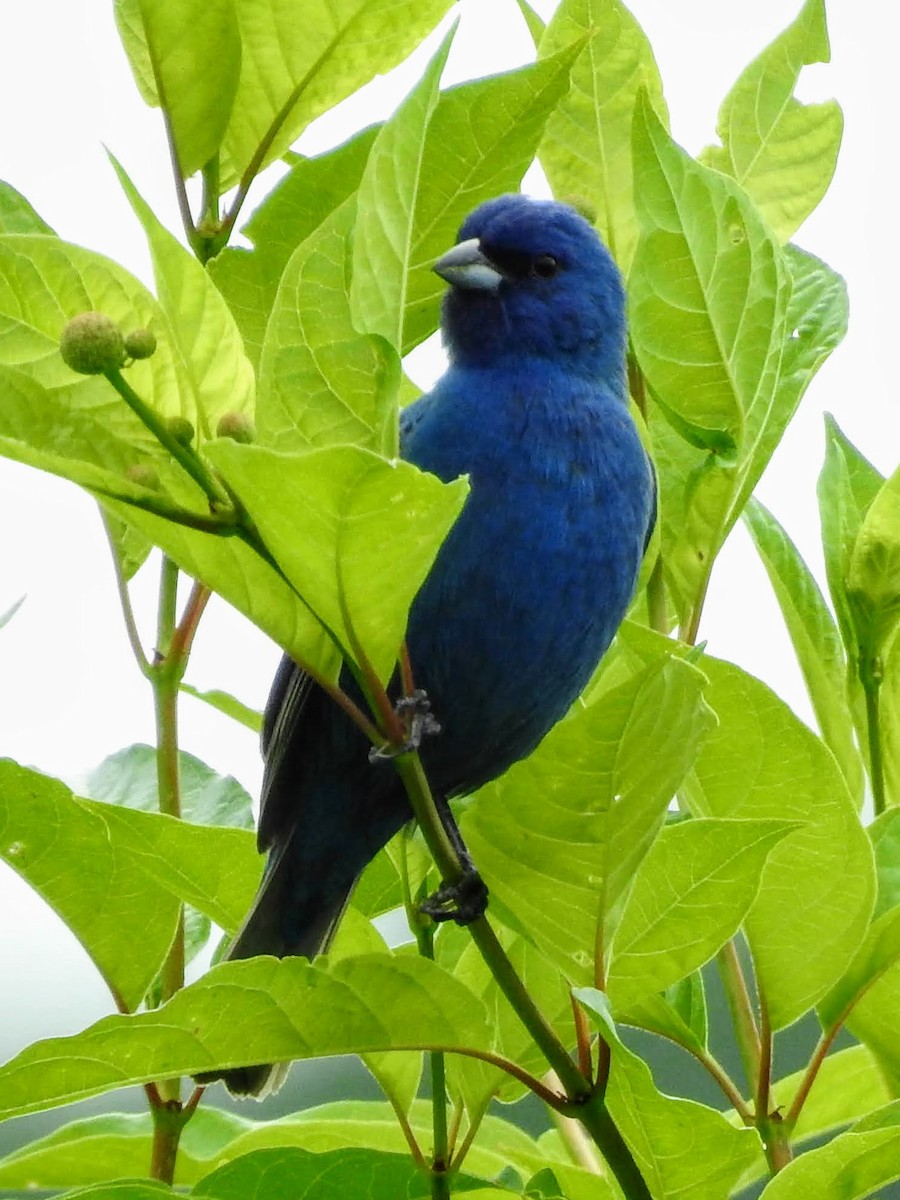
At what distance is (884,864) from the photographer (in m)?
2.19

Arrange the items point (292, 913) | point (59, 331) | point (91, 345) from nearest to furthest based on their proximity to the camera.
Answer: point (91, 345)
point (59, 331)
point (292, 913)

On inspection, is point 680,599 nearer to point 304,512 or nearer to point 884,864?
point 884,864

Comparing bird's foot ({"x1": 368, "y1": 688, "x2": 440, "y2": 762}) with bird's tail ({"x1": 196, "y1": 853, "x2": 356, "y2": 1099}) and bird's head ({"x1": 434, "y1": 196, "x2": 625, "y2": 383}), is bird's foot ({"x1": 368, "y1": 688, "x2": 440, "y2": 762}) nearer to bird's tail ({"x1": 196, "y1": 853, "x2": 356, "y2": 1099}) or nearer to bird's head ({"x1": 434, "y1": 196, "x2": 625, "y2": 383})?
bird's tail ({"x1": 196, "y1": 853, "x2": 356, "y2": 1099})

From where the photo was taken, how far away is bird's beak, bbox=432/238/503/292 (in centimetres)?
318

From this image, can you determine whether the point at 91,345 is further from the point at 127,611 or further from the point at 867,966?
the point at 867,966

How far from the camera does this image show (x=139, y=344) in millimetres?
1578

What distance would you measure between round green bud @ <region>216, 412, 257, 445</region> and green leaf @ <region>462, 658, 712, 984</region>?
0.42 m

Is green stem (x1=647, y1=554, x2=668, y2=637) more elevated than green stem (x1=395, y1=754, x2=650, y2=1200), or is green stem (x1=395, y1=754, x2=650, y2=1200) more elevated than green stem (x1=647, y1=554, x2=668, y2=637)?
green stem (x1=647, y1=554, x2=668, y2=637)

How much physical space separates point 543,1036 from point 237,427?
67cm

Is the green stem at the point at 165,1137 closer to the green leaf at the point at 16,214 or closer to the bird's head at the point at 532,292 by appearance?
the green leaf at the point at 16,214

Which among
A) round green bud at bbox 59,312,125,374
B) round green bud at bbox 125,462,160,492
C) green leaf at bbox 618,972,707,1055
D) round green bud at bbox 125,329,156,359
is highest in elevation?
round green bud at bbox 125,329,156,359

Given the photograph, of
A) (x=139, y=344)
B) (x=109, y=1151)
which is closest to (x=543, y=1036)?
(x=139, y=344)

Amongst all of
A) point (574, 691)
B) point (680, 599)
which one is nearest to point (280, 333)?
point (680, 599)

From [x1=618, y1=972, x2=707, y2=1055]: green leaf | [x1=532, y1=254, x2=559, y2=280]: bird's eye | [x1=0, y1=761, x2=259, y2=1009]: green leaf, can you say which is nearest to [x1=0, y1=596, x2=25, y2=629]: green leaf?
[x1=0, y1=761, x2=259, y2=1009]: green leaf
